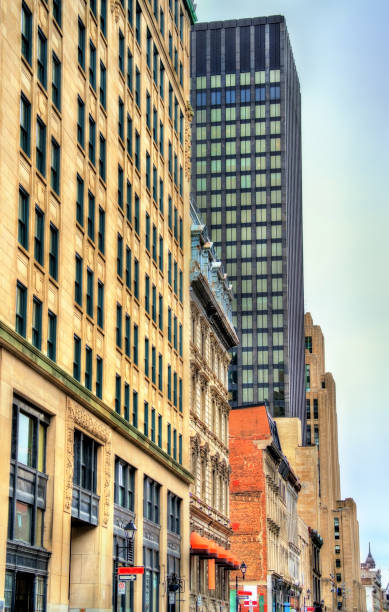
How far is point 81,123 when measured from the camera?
1783 inches

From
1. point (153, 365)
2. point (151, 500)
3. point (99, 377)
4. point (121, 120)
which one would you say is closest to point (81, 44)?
point (121, 120)

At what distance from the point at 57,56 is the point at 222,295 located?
4468 centimetres

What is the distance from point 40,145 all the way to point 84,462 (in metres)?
13.2

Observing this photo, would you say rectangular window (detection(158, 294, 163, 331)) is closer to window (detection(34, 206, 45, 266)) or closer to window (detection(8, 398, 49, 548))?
window (detection(34, 206, 45, 266))

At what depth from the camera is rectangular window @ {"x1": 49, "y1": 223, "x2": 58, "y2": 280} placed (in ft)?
132

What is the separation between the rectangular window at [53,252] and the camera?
40375mm

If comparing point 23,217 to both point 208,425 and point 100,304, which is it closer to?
point 100,304

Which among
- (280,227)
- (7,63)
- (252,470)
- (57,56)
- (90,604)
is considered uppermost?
(280,227)

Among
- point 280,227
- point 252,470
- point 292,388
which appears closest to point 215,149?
point 280,227

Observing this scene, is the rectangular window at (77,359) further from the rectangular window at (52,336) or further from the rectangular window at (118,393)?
the rectangular window at (118,393)

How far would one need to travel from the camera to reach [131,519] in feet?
165

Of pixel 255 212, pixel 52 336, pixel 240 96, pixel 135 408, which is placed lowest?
pixel 135 408

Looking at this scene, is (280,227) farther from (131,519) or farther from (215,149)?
(131,519)

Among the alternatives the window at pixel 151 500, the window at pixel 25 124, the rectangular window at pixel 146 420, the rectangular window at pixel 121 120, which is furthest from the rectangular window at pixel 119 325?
the window at pixel 25 124
